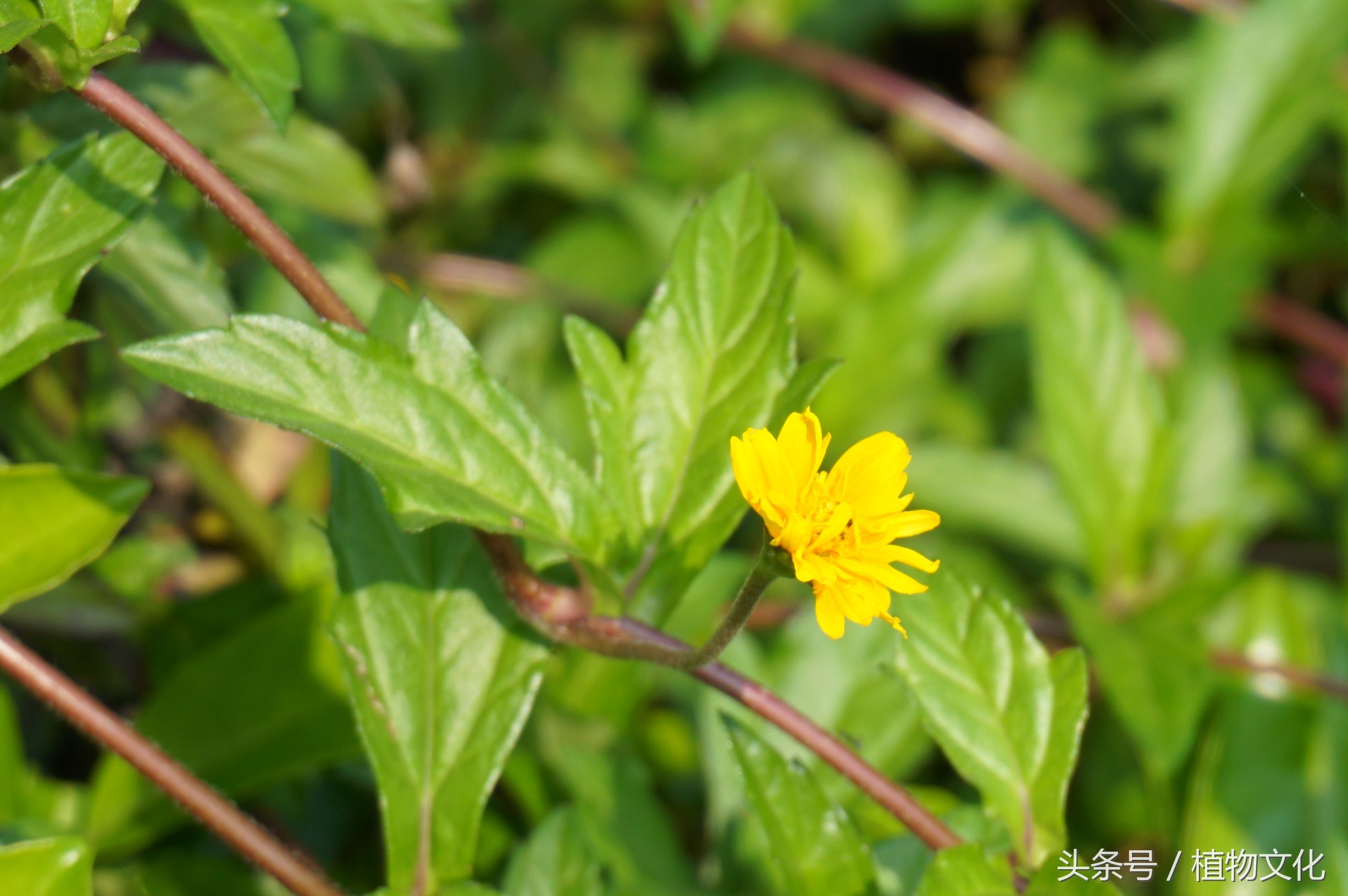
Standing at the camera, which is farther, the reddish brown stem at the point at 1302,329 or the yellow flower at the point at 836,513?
the reddish brown stem at the point at 1302,329

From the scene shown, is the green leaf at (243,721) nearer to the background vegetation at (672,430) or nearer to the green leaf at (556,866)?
the background vegetation at (672,430)

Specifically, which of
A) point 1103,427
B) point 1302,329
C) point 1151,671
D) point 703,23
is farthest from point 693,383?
point 1302,329

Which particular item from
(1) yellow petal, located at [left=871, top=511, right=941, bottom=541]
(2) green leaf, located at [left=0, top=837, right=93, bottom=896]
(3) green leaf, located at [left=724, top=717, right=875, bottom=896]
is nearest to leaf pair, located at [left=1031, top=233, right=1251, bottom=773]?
→ (3) green leaf, located at [left=724, top=717, right=875, bottom=896]

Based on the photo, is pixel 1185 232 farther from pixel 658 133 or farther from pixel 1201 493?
pixel 658 133

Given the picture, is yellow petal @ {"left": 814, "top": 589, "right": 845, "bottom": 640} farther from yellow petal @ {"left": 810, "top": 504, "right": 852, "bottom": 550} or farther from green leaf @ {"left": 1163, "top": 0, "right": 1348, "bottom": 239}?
green leaf @ {"left": 1163, "top": 0, "right": 1348, "bottom": 239}

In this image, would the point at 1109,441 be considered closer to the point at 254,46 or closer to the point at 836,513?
the point at 836,513

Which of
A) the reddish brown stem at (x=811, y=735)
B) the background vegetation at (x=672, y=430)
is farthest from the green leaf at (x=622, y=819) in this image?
the reddish brown stem at (x=811, y=735)

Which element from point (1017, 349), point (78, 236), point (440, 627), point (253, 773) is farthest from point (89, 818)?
point (1017, 349)
